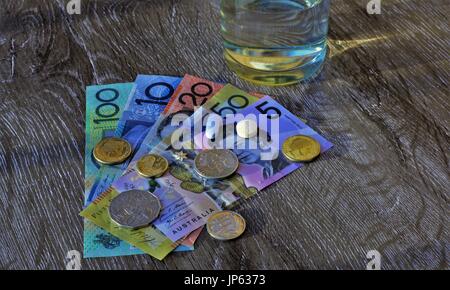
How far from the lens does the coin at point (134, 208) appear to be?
0.72m

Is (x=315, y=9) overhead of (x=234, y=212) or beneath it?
overhead

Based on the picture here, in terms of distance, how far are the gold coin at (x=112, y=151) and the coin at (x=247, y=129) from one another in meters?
0.13

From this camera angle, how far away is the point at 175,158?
0.80 m

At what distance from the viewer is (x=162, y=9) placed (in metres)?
1.02

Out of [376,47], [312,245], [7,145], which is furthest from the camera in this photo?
[376,47]

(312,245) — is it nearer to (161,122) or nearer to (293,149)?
(293,149)

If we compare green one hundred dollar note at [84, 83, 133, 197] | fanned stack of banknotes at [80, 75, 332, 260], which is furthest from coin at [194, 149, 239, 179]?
green one hundred dollar note at [84, 83, 133, 197]

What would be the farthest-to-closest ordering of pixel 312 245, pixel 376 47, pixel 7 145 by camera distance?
pixel 376 47
pixel 7 145
pixel 312 245

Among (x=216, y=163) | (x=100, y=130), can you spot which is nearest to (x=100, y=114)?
(x=100, y=130)

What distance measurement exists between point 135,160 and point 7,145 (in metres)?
0.15

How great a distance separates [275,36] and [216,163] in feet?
0.58

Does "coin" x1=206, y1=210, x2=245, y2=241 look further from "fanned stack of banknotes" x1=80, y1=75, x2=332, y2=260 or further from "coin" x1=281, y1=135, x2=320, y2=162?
"coin" x1=281, y1=135, x2=320, y2=162

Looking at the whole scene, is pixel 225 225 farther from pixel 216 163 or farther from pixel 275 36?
pixel 275 36

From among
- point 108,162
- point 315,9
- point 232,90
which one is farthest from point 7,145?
point 315,9
